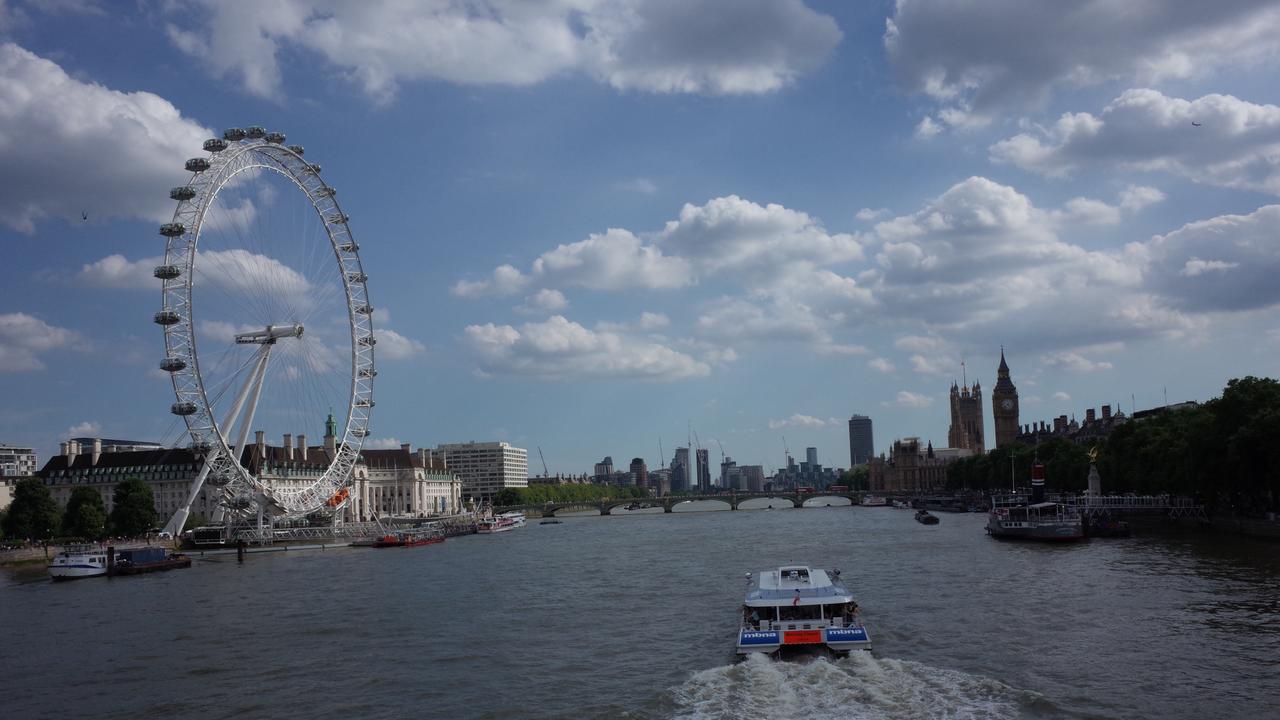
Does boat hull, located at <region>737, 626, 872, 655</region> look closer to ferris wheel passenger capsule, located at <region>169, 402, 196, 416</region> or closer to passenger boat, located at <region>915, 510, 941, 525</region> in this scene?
ferris wheel passenger capsule, located at <region>169, 402, 196, 416</region>

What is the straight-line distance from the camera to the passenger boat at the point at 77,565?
68.2 metres

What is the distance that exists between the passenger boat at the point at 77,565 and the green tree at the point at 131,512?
72.6 ft

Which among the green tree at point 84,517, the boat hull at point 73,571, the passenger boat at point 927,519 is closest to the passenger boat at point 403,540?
the green tree at point 84,517

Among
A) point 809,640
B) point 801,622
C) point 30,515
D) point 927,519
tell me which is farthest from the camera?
point 927,519

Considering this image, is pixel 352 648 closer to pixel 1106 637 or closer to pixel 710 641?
pixel 710 641

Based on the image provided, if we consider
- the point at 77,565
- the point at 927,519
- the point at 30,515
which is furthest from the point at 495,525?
the point at 77,565

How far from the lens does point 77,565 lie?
69.2 meters

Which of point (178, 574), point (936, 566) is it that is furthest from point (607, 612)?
point (178, 574)

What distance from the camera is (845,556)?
66.3 metres

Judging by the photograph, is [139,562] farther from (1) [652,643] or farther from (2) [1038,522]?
(2) [1038,522]

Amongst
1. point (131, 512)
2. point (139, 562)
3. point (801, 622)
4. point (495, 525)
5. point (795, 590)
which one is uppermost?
point (131, 512)

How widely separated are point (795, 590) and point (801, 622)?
2.26 meters

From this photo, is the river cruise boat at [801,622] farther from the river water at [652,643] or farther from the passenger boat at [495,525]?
the passenger boat at [495,525]

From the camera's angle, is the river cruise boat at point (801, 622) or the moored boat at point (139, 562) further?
the moored boat at point (139, 562)
